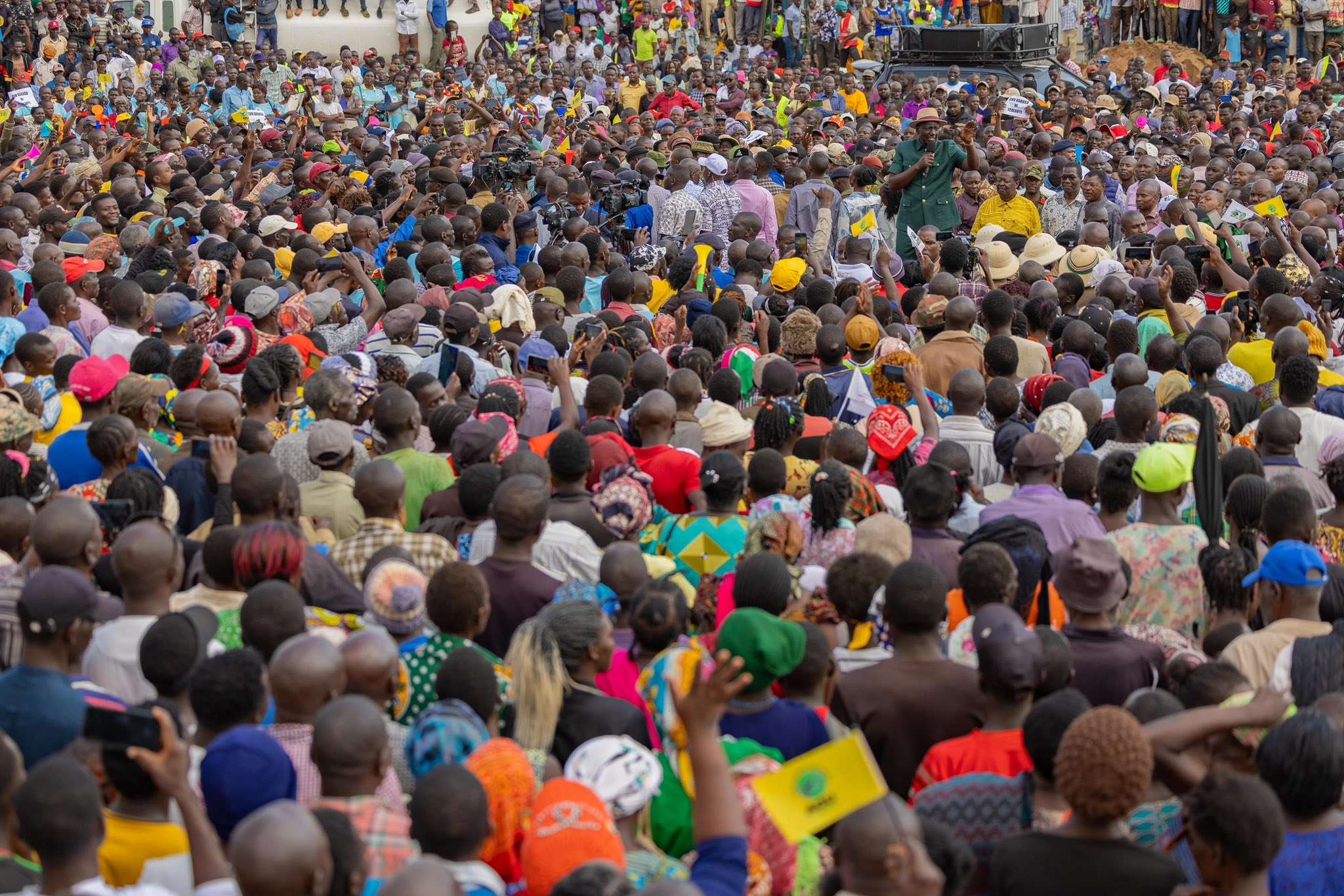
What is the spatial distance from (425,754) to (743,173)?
410 inches

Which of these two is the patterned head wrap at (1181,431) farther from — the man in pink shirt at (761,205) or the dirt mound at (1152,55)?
the dirt mound at (1152,55)

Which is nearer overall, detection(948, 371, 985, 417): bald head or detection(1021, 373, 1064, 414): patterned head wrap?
detection(948, 371, 985, 417): bald head

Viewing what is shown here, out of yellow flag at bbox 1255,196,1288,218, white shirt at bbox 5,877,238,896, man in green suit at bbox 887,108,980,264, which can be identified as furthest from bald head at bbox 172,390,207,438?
yellow flag at bbox 1255,196,1288,218

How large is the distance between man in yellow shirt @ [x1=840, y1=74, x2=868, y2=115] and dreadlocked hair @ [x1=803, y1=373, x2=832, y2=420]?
51.2 feet

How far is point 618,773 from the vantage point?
3.79 meters

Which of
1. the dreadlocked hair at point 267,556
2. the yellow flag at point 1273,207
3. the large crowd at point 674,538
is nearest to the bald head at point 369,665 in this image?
the large crowd at point 674,538

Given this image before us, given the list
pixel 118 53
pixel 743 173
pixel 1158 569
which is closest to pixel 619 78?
pixel 118 53

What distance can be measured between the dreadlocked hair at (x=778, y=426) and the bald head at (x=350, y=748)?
3238 mm

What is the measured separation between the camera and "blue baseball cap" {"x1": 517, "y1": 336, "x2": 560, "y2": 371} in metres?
8.20

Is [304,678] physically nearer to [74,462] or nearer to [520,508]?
[520,508]

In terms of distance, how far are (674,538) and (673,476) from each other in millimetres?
802

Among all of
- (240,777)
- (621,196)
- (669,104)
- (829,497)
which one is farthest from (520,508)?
(669,104)

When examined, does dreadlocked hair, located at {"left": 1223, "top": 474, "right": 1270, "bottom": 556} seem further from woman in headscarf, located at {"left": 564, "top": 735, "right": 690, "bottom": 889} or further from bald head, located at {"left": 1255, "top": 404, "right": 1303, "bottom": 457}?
woman in headscarf, located at {"left": 564, "top": 735, "right": 690, "bottom": 889}

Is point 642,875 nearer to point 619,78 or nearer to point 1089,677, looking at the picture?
point 1089,677
